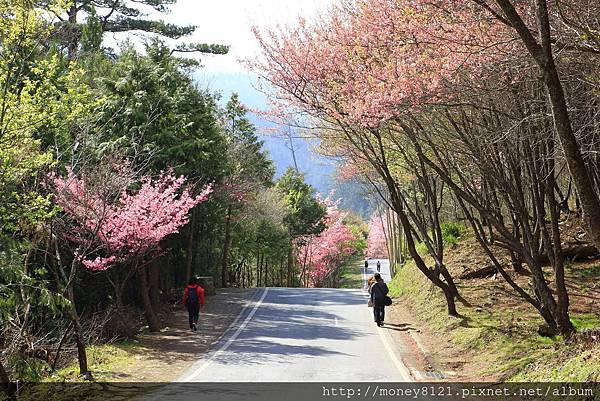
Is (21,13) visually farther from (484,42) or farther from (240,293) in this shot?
(240,293)

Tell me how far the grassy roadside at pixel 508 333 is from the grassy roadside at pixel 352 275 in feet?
145

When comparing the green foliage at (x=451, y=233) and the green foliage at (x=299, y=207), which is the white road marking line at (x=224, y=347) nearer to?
the green foliage at (x=451, y=233)

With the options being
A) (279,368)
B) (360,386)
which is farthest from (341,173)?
(360,386)

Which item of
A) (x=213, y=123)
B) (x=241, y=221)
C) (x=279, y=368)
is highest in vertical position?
(x=213, y=123)

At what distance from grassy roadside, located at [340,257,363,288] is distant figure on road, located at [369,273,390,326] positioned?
43843 mm

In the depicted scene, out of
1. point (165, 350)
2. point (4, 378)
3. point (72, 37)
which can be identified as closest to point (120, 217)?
point (165, 350)

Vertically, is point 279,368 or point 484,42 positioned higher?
point 484,42

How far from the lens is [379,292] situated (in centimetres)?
1877

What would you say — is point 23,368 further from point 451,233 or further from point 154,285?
point 451,233

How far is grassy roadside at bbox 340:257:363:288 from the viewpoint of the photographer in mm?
66412

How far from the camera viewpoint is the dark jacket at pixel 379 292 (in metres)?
18.7

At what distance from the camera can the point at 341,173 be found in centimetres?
2831

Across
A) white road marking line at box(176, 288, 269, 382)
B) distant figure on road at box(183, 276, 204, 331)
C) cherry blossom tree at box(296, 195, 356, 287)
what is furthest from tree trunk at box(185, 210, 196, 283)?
cherry blossom tree at box(296, 195, 356, 287)

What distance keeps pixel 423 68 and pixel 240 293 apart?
21.1 m
